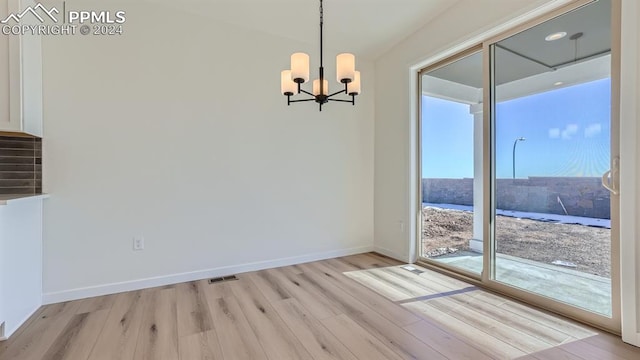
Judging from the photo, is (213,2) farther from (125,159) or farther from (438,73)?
(438,73)

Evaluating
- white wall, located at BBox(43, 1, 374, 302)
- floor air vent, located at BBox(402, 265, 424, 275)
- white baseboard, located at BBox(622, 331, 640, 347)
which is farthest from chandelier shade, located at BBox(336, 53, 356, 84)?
white baseboard, located at BBox(622, 331, 640, 347)

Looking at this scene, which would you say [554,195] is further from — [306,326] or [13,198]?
[13,198]

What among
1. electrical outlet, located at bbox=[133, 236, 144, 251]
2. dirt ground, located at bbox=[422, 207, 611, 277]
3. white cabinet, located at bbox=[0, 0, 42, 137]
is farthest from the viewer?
electrical outlet, located at bbox=[133, 236, 144, 251]

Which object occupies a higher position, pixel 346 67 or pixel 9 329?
pixel 346 67

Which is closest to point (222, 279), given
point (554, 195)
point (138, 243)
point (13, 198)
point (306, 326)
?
point (138, 243)

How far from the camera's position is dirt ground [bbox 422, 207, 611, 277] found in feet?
6.79

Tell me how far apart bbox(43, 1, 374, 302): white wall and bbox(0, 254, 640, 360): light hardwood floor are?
423 mm

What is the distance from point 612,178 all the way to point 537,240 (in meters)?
0.77

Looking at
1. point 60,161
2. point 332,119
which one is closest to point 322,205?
point 332,119

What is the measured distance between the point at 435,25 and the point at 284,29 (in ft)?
5.55

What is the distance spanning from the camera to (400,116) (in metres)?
3.57

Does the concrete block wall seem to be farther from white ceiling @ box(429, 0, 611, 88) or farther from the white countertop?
the white countertop

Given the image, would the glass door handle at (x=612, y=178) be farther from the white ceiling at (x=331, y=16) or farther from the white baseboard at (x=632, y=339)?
the white ceiling at (x=331, y=16)

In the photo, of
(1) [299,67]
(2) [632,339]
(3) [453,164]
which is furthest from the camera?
(3) [453,164]
